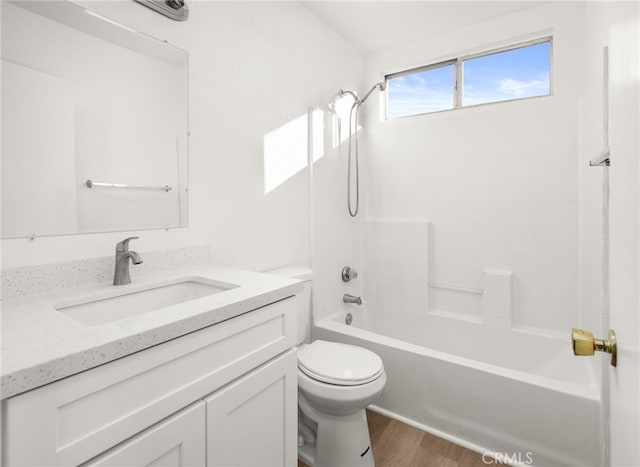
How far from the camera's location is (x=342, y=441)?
1.57 metres

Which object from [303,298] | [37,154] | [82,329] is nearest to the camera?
[82,329]

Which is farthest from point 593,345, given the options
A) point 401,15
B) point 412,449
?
point 401,15

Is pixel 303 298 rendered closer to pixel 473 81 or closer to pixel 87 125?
pixel 87 125

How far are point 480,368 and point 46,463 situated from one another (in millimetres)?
1691

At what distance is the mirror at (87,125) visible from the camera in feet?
3.42

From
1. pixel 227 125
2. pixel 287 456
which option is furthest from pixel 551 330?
pixel 227 125

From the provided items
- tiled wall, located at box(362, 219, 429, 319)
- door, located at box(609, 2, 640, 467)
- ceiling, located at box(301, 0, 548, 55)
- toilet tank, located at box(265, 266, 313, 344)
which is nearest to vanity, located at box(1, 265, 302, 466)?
toilet tank, located at box(265, 266, 313, 344)

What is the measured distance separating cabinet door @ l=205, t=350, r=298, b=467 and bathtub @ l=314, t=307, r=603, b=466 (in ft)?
2.91

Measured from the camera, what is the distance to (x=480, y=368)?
1691 mm

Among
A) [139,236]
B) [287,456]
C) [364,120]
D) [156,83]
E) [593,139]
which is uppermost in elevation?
[364,120]

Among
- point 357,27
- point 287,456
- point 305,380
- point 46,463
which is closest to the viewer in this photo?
point 46,463

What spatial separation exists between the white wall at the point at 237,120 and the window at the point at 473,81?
0.79 metres

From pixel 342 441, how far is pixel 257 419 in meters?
0.67

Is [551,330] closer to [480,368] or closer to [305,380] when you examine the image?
[480,368]
